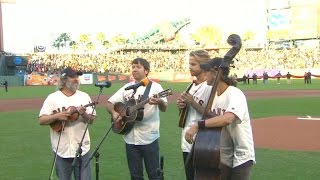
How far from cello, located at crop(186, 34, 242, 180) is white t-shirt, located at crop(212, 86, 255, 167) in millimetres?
326

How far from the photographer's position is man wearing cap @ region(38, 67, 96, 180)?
19.2 ft

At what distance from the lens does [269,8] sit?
94125mm

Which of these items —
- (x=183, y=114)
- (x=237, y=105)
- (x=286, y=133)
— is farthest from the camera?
(x=286, y=133)

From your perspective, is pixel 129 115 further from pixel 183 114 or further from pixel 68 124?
pixel 183 114

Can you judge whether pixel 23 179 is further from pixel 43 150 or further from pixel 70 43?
pixel 70 43

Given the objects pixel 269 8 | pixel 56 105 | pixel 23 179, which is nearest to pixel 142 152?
pixel 56 105

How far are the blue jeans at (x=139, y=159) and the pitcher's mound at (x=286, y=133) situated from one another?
19.2 feet

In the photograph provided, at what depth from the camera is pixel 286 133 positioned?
46.3ft

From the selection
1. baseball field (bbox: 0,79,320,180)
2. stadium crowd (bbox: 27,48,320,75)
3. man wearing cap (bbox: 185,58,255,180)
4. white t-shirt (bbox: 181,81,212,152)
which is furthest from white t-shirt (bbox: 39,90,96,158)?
stadium crowd (bbox: 27,48,320,75)

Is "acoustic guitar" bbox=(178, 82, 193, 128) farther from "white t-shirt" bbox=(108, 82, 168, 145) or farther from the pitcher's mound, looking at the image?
the pitcher's mound

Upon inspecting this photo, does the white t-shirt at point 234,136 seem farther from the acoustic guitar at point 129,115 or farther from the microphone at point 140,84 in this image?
the acoustic guitar at point 129,115

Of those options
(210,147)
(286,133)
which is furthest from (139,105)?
(286,133)

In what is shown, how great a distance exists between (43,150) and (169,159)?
10.5 feet

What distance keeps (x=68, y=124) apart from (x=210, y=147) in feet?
7.90
